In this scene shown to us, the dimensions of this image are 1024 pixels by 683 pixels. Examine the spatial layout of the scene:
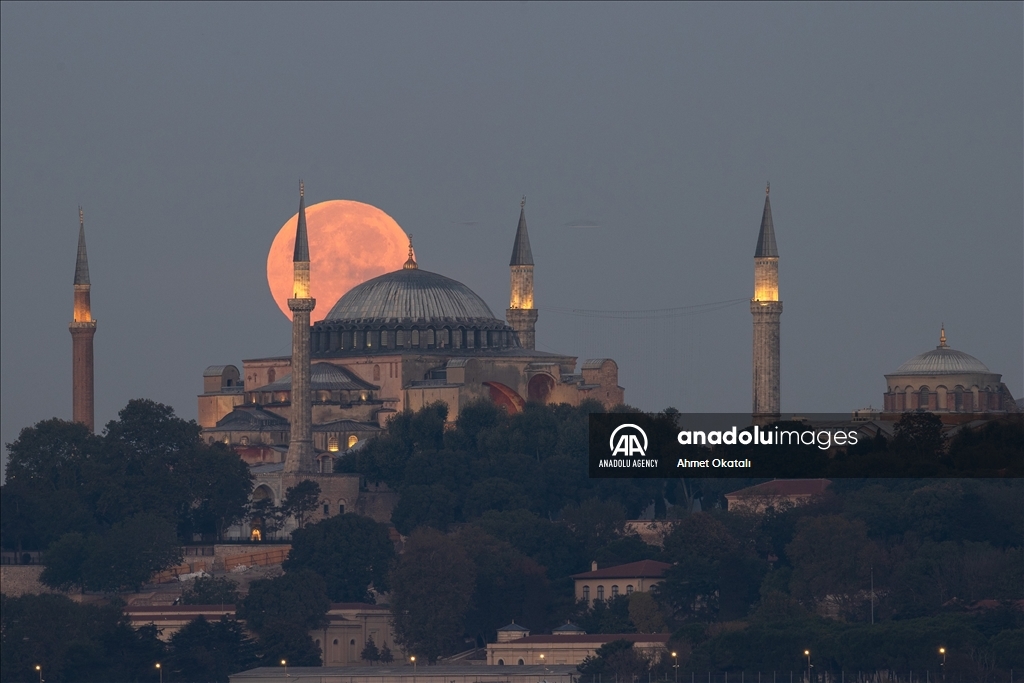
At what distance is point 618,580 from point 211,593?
11.4m

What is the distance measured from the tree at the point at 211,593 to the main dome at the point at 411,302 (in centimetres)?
1877

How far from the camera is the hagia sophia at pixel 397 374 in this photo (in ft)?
343

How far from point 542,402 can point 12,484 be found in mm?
18160

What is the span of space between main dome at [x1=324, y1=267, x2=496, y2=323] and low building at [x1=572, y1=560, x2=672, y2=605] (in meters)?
19.2

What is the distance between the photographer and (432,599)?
91.8 metres

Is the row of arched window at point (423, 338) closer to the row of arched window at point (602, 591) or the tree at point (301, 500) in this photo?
the tree at point (301, 500)

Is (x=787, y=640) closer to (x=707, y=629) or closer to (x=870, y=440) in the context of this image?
(x=707, y=629)

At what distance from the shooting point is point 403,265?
380ft

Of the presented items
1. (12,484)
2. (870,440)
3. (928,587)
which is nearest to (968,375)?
(870,440)

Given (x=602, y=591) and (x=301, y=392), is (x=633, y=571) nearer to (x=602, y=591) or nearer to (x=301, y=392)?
(x=602, y=591)

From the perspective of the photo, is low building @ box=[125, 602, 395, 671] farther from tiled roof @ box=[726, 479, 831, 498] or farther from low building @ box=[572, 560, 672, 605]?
tiled roof @ box=[726, 479, 831, 498]

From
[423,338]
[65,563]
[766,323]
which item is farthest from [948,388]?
[65,563]

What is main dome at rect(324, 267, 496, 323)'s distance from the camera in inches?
4434

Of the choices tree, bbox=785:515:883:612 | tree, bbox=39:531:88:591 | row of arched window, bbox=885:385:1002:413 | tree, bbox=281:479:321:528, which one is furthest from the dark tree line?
row of arched window, bbox=885:385:1002:413
